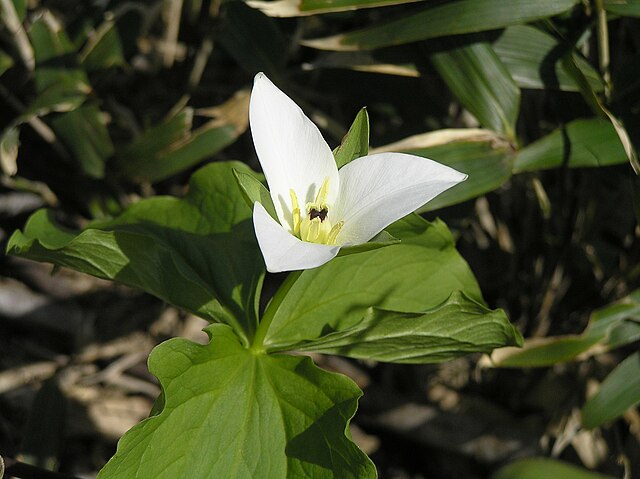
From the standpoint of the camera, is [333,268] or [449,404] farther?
[449,404]

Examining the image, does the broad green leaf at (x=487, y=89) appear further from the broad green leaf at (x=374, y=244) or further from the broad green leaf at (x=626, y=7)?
the broad green leaf at (x=374, y=244)

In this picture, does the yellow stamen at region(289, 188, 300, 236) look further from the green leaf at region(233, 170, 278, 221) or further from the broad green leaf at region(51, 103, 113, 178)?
the broad green leaf at region(51, 103, 113, 178)

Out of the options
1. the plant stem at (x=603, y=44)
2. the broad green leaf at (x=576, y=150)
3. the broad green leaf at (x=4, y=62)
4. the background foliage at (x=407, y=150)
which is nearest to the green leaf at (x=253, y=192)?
the background foliage at (x=407, y=150)

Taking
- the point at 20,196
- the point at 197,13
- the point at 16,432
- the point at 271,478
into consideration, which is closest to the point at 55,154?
the point at 20,196

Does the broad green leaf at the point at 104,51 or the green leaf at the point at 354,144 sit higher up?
the green leaf at the point at 354,144

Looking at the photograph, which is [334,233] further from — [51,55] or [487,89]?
[51,55]

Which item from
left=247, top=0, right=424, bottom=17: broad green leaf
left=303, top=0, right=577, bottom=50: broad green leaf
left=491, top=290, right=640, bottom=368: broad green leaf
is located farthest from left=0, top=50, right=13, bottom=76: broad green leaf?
left=491, top=290, right=640, bottom=368: broad green leaf

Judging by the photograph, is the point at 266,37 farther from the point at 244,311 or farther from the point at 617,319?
the point at 617,319
